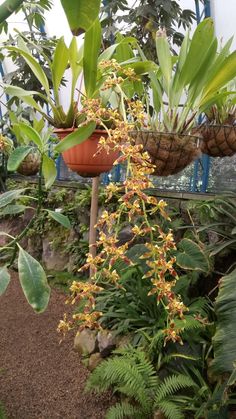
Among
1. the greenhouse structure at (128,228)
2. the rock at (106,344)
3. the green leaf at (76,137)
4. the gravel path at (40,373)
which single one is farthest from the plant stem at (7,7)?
the rock at (106,344)

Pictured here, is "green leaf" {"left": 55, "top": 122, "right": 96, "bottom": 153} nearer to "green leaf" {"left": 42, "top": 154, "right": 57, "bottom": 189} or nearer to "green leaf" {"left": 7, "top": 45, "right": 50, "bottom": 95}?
"green leaf" {"left": 42, "top": 154, "right": 57, "bottom": 189}

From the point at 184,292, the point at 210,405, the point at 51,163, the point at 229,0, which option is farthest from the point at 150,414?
the point at 229,0

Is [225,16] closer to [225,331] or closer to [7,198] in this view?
[225,331]

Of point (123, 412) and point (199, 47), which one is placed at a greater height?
point (199, 47)

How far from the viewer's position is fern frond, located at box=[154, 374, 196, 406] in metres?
1.93

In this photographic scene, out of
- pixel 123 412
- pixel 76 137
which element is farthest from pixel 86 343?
pixel 76 137

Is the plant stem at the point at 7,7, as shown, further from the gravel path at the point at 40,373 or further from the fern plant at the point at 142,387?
the gravel path at the point at 40,373

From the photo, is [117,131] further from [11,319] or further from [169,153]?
[11,319]

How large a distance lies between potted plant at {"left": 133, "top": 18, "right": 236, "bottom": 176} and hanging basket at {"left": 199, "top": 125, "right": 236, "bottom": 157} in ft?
0.59

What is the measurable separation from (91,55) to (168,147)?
42 cm

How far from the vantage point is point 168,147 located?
136 cm

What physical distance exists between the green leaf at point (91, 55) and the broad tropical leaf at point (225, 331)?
108cm

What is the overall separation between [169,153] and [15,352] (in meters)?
2.21

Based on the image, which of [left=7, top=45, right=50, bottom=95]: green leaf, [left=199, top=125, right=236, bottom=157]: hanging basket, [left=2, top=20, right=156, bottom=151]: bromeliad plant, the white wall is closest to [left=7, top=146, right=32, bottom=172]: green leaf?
[left=2, top=20, right=156, bottom=151]: bromeliad plant
